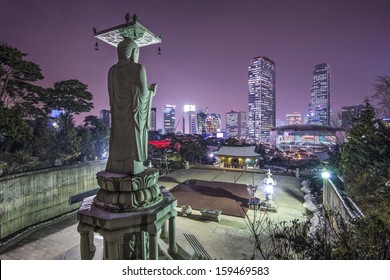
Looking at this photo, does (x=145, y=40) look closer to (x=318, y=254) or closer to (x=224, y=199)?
(x=318, y=254)

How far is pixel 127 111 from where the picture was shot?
4.92 meters

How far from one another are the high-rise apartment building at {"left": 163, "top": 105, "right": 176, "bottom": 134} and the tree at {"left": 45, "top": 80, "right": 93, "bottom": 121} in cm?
11612

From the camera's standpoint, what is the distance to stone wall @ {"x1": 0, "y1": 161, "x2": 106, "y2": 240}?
9.12 meters

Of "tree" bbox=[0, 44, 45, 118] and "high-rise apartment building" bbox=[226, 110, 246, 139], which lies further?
"high-rise apartment building" bbox=[226, 110, 246, 139]

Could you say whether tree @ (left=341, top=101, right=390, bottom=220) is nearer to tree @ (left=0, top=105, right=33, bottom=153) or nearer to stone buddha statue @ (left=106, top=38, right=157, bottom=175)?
stone buddha statue @ (left=106, top=38, right=157, bottom=175)

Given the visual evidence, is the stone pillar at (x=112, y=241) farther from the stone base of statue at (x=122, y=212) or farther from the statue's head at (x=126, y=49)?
the statue's head at (x=126, y=49)

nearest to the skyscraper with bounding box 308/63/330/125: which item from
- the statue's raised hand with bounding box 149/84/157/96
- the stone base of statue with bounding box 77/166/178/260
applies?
the statue's raised hand with bounding box 149/84/157/96

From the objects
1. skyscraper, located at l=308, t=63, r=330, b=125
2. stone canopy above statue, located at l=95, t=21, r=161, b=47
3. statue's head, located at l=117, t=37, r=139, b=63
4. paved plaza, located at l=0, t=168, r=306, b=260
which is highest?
skyscraper, located at l=308, t=63, r=330, b=125

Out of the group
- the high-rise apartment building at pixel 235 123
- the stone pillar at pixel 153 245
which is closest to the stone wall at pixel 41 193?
the stone pillar at pixel 153 245

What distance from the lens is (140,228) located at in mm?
4531

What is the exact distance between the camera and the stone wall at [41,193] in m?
9.12

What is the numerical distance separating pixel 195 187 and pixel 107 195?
12423mm

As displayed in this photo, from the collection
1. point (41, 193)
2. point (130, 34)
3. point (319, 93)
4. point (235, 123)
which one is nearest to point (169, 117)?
point (235, 123)

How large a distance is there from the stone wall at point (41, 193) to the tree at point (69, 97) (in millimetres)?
8619
